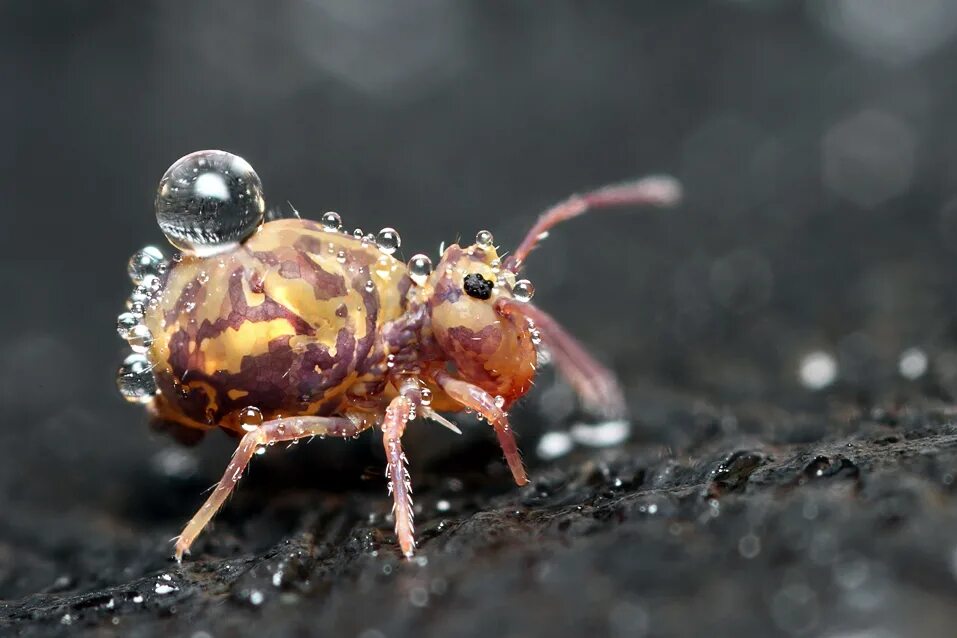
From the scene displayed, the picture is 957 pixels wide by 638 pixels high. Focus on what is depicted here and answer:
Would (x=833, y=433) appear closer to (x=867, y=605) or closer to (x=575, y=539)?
(x=575, y=539)

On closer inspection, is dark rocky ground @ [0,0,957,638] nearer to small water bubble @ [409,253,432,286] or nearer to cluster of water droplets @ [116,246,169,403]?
cluster of water droplets @ [116,246,169,403]

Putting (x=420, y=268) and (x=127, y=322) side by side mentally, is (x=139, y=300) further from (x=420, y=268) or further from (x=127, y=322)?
(x=420, y=268)

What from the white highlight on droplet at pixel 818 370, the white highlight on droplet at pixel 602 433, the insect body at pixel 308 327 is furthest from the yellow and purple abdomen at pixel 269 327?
the white highlight on droplet at pixel 818 370

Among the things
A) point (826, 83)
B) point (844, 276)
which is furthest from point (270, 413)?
point (826, 83)

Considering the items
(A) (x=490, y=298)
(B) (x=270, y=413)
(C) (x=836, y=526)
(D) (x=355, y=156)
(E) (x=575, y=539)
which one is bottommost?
(C) (x=836, y=526)

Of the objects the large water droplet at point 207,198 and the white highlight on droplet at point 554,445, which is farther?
the white highlight on droplet at point 554,445

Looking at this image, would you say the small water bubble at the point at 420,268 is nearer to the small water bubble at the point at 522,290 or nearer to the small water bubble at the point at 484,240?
the small water bubble at the point at 484,240

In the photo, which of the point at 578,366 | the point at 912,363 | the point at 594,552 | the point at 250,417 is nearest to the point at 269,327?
the point at 250,417
